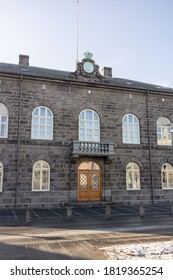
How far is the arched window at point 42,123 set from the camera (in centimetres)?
1700

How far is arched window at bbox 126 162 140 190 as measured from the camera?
1844 cm

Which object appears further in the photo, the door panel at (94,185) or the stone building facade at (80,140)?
the door panel at (94,185)

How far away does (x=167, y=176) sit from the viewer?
1953 centimetres

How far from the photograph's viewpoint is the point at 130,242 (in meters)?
7.27

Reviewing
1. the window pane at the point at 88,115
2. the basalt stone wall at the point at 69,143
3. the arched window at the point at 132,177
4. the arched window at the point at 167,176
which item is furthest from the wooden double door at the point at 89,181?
the arched window at the point at 167,176

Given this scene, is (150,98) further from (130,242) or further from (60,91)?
(130,242)

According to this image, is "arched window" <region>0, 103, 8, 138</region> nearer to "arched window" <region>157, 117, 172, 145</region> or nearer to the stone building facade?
the stone building facade

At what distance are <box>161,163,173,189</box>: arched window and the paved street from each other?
852 cm

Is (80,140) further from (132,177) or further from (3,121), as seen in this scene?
(3,121)

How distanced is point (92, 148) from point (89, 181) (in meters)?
2.66

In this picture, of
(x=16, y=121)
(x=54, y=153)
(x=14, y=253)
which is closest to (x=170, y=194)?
(x=54, y=153)

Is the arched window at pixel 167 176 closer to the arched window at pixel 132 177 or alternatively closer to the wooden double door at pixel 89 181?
the arched window at pixel 132 177

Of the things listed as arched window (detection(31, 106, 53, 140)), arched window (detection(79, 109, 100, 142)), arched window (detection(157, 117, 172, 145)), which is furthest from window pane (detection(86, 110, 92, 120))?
arched window (detection(157, 117, 172, 145))

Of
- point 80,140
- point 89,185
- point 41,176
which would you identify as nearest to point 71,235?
point 41,176
